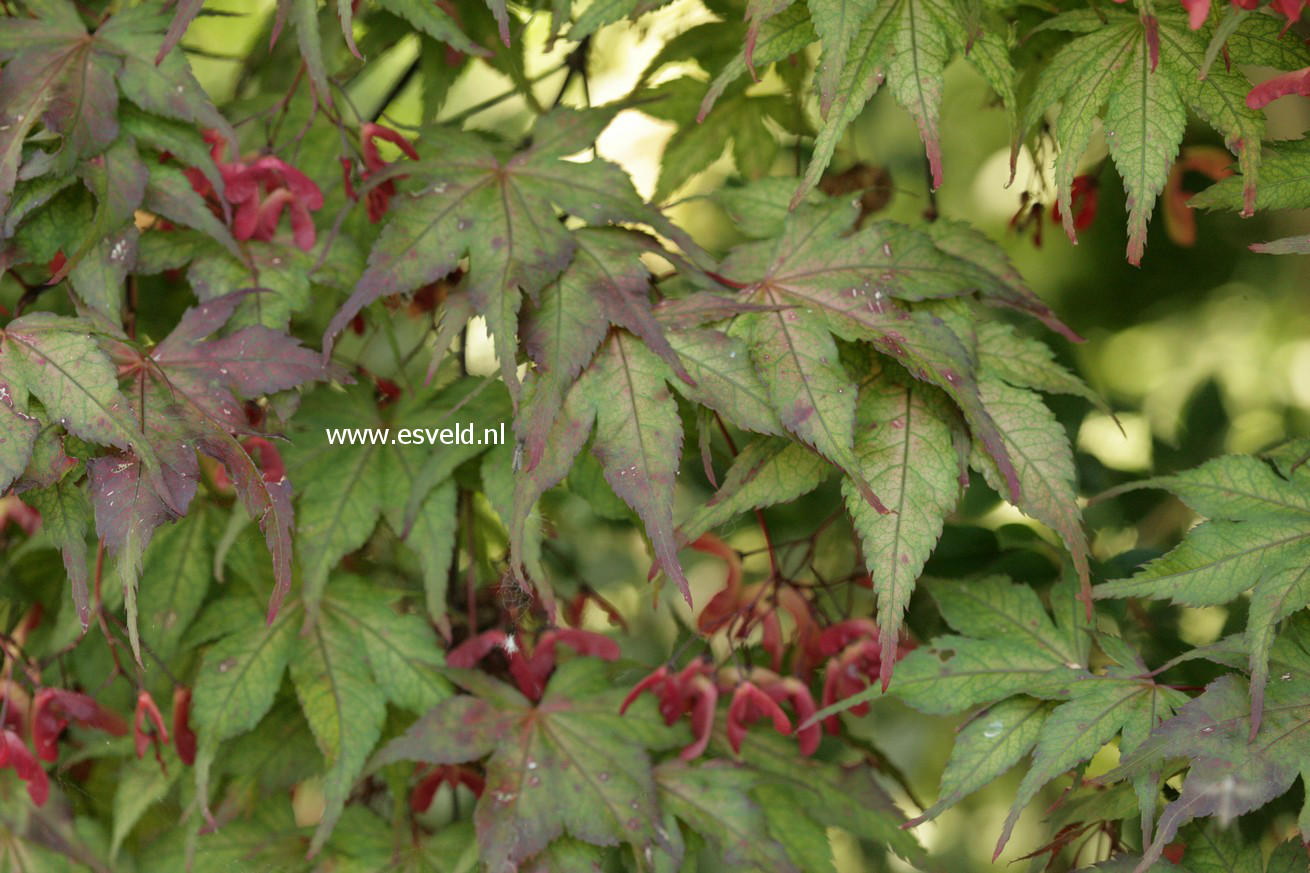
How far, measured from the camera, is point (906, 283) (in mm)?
695

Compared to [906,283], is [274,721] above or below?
below

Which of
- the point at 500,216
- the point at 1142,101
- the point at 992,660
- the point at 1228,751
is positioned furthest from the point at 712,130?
the point at 1228,751

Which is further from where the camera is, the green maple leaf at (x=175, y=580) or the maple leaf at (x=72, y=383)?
A: the green maple leaf at (x=175, y=580)

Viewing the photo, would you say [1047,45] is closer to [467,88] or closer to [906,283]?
[906,283]

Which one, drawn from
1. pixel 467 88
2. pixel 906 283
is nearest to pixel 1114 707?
pixel 906 283

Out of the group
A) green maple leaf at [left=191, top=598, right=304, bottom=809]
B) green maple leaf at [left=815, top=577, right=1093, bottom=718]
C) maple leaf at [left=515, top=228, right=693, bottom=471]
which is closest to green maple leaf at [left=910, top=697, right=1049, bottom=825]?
green maple leaf at [left=815, top=577, right=1093, bottom=718]

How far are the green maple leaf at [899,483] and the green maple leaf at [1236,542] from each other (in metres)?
0.12

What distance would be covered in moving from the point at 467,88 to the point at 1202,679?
1.17 metres

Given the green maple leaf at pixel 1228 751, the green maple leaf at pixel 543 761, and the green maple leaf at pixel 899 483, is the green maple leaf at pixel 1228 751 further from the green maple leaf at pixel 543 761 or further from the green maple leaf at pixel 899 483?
the green maple leaf at pixel 543 761

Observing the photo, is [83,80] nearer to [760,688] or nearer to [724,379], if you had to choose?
[724,379]

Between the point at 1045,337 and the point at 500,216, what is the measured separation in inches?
21.2

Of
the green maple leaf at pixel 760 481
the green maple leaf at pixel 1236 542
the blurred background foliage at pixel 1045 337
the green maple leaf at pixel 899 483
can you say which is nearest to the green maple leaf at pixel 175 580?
the blurred background foliage at pixel 1045 337

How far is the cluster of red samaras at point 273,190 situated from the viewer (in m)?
0.74

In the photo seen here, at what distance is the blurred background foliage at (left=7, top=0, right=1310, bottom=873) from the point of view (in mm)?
908
